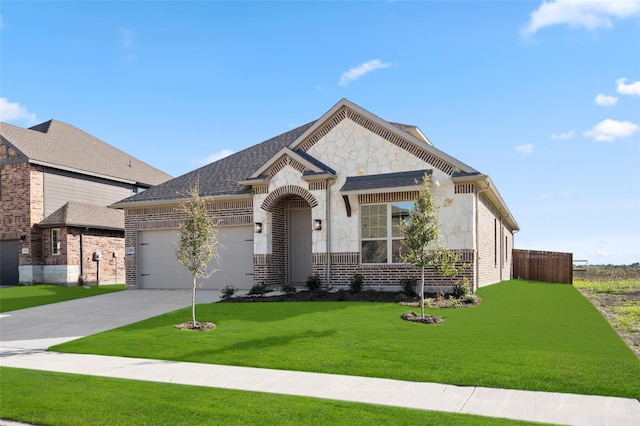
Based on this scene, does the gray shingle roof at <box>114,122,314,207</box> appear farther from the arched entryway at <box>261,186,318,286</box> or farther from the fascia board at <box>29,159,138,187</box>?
the fascia board at <box>29,159,138,187</box>

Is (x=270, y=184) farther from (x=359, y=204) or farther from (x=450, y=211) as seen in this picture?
(x=450, y=211)

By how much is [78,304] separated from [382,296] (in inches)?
402

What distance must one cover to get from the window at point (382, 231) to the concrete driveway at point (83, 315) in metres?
5.29

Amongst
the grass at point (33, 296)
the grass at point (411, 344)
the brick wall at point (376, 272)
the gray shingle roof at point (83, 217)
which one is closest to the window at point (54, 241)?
the gray shingle roof at point (83, 217)

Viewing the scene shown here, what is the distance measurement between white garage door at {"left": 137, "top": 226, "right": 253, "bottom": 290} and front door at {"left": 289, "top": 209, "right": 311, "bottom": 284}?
1.53 meters

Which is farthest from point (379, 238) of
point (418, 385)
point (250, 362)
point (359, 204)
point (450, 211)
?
point (418, 385)

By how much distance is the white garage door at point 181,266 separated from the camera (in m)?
20.3

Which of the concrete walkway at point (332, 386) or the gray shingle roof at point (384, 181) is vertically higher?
the gray shingle roof at point (384, 181)

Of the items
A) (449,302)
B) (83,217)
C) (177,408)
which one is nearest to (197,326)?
(177,408)

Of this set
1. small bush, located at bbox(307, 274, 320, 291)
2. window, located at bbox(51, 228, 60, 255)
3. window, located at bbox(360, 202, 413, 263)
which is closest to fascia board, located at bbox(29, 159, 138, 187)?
window, located at bbox(51, 228, 60, 255)

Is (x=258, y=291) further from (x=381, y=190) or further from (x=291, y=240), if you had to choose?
(x=381, y=190)

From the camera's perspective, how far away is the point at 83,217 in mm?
29312

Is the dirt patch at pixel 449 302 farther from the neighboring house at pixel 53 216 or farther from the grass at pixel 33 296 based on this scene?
the neighboring house at pixel 53 216

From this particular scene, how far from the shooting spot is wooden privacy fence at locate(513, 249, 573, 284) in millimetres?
28906
